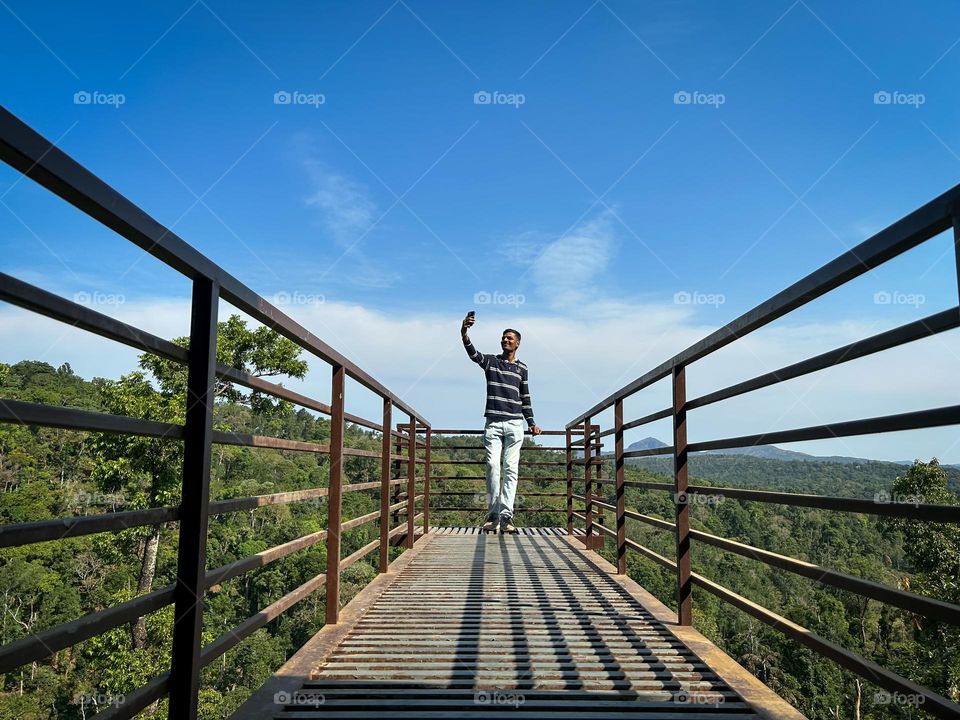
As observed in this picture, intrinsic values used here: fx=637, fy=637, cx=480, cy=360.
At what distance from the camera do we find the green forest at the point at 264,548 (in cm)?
2111

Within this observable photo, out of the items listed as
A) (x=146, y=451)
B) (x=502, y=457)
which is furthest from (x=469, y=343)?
(x=146, y=451)

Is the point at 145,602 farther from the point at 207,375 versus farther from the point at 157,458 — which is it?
the point at 157,458

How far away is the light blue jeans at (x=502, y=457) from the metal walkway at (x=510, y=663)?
127 centimetres

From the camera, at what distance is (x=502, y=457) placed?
5.41 meters

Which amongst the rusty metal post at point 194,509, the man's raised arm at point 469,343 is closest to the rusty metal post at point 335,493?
the rusty metal post at point 194,509

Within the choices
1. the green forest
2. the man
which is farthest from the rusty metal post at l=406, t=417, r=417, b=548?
the green forest

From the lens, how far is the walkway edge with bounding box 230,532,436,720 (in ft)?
6.47

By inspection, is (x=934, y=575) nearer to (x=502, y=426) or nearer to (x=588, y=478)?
(x=588, y=478)

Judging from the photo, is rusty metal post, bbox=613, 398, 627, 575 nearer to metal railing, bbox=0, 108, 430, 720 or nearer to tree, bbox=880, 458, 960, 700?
metal railing, bbox=0, 108, 430, 720

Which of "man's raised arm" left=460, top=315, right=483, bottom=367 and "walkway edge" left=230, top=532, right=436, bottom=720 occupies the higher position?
"man's raised arm" left=460, top=315, right=483, bottom=367

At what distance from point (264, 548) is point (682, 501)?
50.0 m

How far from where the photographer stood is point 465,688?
218 cm

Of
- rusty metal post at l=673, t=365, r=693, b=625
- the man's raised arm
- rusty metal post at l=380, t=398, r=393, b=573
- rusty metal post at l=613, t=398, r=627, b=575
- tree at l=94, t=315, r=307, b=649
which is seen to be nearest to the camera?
rusty metal post at l=673, t=365, r=693, b=625

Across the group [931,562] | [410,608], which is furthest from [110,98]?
[931,562]
